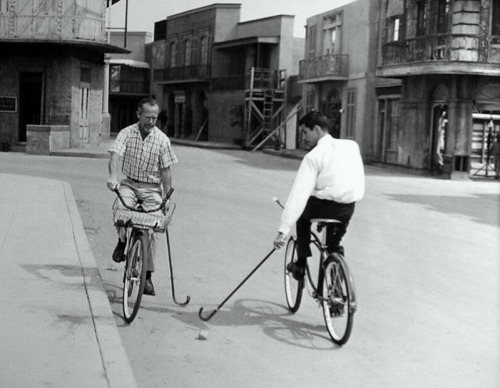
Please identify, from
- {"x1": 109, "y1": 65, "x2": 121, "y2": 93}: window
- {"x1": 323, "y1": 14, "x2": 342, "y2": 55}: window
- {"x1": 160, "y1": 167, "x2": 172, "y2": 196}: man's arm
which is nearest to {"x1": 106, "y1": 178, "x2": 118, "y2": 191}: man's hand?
{"x1": 160, "y1": 167, "x2": 172, "y2": 196}: man's arm

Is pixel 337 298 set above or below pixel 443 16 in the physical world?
below

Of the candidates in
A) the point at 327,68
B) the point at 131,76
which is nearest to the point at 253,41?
the point at 327,68

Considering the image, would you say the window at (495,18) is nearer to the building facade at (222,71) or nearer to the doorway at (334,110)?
the doorway at (334,110)

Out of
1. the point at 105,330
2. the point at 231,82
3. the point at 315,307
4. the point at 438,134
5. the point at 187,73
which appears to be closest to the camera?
the point at 105,330

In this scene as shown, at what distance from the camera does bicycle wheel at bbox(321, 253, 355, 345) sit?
627 cm

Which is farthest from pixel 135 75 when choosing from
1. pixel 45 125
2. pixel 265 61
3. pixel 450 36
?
pixel 450 36

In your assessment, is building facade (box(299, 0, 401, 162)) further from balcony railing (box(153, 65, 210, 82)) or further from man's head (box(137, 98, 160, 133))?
man's head (box(137, 98, 160, 133))

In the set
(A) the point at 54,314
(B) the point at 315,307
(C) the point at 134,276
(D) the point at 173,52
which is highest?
(D) the point at 173,52

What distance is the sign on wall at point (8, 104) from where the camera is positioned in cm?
3262

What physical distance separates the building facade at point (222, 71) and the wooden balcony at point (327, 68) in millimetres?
5511

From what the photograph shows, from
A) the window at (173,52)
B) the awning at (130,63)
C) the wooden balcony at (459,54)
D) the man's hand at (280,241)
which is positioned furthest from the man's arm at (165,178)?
the awning at (130,63)

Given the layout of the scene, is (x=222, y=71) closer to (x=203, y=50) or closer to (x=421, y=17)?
(x=203, y=50)

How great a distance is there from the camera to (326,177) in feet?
21.4

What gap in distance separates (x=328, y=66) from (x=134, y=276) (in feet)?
109
